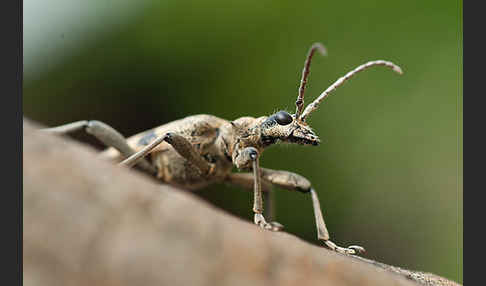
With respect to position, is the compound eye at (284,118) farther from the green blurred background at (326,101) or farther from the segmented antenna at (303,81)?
the green blurred background at (326,101)

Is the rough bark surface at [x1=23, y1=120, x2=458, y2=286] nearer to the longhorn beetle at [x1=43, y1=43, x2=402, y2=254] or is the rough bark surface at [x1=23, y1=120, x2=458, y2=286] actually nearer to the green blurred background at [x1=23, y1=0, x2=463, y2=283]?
the longhorn beetle at [x1=43, y1=43, x2=402, y2=254]

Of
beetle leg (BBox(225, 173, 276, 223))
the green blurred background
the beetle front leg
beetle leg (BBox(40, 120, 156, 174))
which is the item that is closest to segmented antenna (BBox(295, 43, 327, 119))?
the beetle front leg

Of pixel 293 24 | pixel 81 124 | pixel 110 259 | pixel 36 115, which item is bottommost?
pixel 36 115

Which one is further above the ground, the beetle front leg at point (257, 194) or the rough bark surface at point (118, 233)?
the rough bark surface at point (118, 233)

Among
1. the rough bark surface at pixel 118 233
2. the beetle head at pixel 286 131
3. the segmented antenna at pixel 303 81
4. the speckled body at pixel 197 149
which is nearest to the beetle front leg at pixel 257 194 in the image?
the beetle head at pixel 286 131

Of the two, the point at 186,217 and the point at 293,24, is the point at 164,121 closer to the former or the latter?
the point at 293,24

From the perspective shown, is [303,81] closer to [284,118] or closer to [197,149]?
[284,118]

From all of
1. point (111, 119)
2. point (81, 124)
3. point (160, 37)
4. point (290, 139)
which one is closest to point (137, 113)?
point (111, 119)
